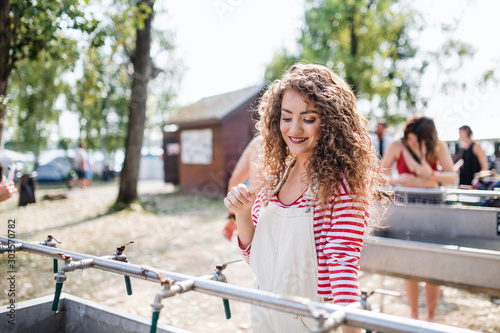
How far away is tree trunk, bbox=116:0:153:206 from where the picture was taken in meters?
10.9

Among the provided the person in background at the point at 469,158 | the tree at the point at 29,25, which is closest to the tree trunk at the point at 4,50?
the tree at the point at 29,25

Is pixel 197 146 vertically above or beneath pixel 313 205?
above

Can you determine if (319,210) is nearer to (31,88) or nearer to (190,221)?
(190,221)

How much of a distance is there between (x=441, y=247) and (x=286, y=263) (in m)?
→ 2.25

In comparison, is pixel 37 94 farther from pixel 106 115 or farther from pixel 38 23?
pixel 38 23

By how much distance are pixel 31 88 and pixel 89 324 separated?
82.8ft

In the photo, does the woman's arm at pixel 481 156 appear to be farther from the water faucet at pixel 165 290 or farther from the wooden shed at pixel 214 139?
the wooden shed at pixel 214 139

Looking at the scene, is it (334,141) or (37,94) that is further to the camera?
(37,94)

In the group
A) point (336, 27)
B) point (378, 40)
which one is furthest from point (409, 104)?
point (336, 27)

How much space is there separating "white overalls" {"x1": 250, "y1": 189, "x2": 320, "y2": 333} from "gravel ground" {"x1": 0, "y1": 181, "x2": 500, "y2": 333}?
769 mm

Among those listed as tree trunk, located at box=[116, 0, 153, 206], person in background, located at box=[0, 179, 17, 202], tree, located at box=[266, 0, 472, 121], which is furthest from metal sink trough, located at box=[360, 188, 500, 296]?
tree, located at box=[266, 0, 472, 121]

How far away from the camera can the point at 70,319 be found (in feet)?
7.11

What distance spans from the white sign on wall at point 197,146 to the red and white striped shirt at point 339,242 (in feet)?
47.5

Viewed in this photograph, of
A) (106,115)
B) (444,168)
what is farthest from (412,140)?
(106,115)
